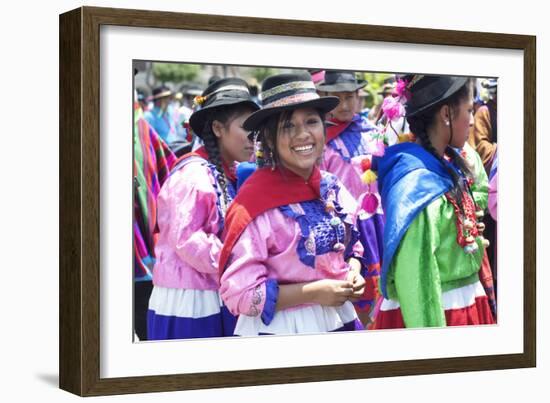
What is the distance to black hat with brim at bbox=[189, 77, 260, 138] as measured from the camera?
17.4ft

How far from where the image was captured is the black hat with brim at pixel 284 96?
540 centimetres

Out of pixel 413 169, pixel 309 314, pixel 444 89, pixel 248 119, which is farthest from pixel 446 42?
pixel 309 314

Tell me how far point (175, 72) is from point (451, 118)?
1378 millimetres

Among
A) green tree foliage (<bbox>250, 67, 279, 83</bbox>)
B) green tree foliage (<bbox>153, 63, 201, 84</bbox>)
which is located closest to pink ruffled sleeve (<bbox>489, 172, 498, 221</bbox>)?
green tree foliage (<bbox>250, 67, 279, 83</bbox>)

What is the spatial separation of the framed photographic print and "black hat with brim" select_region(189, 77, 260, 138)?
54 mm

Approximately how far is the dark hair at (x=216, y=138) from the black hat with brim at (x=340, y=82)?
1.30ft

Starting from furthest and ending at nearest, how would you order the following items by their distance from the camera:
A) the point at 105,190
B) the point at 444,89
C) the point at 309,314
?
the point at 444,89 → the point at 309,314 → the point at 105,190

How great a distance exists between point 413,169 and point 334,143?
1.43 feet

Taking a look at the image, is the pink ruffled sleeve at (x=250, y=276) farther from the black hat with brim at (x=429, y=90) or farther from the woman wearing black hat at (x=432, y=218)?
the black hat with brim at (x=429, y=90)

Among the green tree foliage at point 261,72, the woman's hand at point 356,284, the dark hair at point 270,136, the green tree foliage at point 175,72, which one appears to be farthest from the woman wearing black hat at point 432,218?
the green tree foliage at point 175,72

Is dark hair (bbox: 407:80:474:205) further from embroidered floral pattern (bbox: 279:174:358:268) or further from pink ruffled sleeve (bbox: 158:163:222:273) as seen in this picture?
pink ruffled sleeve (bbox: 158:163:222:273)

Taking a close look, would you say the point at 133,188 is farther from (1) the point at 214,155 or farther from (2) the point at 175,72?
(2) the point at 175,72

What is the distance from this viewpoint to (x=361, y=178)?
18.6 feet

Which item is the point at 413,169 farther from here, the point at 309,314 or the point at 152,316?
the point at 152,316
